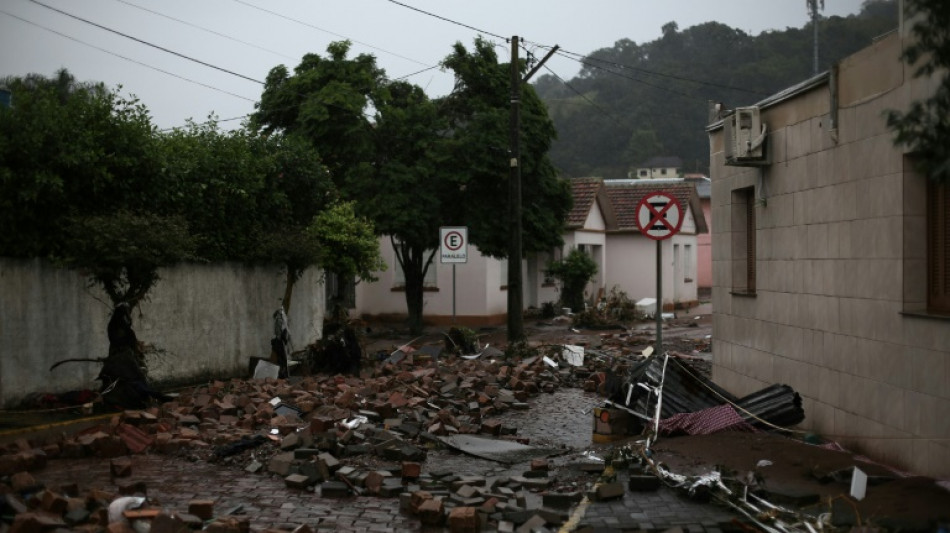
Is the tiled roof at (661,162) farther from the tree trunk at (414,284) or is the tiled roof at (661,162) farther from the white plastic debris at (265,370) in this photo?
the white plastic debris at (265,370)

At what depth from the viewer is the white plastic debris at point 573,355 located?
19.8 metres

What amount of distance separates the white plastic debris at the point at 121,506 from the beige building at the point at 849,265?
6260 millimetres

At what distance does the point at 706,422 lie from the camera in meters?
10.5

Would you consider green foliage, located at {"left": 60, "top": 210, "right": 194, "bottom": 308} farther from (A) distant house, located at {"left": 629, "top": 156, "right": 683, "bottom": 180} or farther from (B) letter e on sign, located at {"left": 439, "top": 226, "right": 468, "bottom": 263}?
(A) distant house, located at {"left": 629, "top": 156, "right": 683, "bottom": 180}

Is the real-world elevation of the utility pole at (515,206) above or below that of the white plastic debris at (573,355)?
above

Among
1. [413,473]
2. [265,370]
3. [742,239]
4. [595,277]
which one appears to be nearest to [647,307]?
[595,277]

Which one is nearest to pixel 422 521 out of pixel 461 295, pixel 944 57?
pixel 944 57

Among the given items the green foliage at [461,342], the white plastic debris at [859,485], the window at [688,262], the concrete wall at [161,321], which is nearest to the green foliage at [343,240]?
the concrete wall at [161,321]

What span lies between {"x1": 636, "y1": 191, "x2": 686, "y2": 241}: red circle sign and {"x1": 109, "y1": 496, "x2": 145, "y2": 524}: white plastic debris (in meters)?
8.52

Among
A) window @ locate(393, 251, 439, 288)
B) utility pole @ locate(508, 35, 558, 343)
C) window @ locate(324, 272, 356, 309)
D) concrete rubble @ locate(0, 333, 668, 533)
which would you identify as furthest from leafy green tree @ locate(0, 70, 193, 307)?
window @ locate(393, 251, 439, 288)

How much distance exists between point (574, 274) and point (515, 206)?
13799mm

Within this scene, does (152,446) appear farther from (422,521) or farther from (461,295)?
(461,295)

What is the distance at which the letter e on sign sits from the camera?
2267 centimetres

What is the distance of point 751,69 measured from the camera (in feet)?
191
